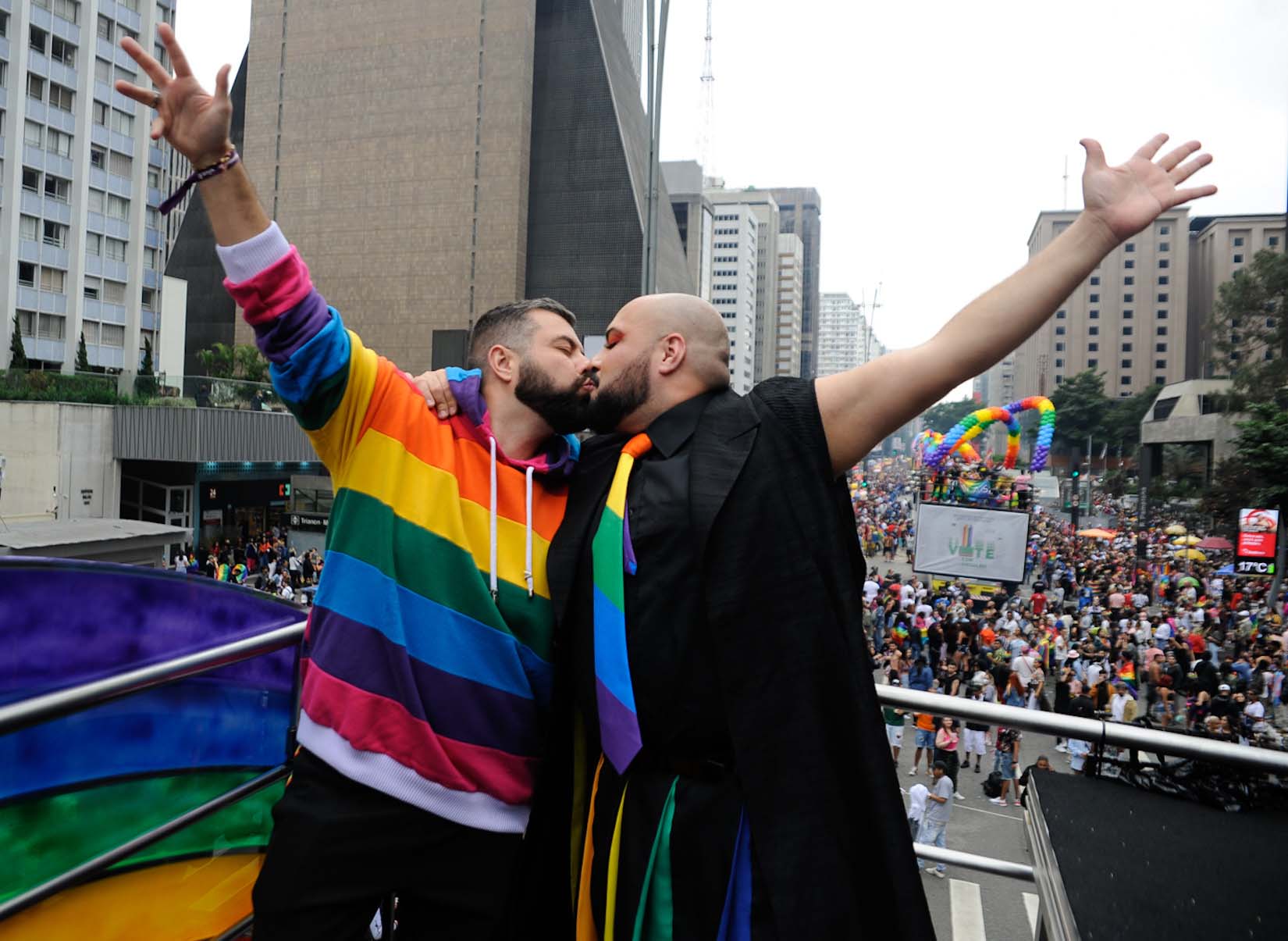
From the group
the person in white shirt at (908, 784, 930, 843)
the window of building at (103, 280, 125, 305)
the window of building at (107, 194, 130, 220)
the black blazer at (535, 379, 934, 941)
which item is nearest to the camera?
the black blazer at (535, 379, 934, 941)

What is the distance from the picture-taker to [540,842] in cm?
179

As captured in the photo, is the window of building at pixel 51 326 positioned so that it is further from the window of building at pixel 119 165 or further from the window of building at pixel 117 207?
the window of building at pixel 119 165

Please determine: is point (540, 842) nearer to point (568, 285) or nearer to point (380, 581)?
point (380, 581)

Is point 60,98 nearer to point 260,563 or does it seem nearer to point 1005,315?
point 260,563

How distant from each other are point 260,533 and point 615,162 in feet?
93.5

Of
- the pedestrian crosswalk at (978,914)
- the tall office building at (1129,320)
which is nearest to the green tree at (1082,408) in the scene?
the tall office building at (1129,320)

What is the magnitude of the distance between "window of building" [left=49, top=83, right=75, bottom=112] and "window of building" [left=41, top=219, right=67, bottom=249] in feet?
19.7

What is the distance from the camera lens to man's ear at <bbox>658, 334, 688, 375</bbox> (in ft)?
5.90

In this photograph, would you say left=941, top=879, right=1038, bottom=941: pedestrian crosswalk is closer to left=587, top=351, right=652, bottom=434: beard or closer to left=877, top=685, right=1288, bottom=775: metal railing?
left=877, top=685, right=1288, bottom=775: metal railing

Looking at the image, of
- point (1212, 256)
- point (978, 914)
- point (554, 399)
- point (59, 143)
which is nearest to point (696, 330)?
point (554, 399)

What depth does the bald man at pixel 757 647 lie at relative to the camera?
1470 millimetres

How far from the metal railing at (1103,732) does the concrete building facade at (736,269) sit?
12814cm

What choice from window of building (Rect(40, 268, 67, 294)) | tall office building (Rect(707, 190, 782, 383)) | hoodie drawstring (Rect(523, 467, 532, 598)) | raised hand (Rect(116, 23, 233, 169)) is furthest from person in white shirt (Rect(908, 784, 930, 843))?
tall office building (Rect(707, 190, 782, 383))

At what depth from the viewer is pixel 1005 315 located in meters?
1.54
